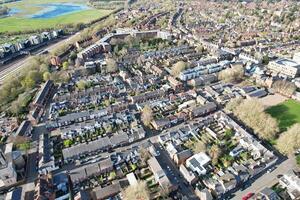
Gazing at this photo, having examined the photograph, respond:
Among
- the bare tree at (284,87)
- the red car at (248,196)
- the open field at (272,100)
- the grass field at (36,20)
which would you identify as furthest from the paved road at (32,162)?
the grass field at (36,20)

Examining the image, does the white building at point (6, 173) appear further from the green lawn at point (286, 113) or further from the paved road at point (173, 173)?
the green lawn at point (286, 113)

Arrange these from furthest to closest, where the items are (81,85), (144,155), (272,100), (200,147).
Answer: (81,85) < (272,100) < (200,147) < (144,155)

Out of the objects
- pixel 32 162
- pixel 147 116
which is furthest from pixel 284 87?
pixel 32 162

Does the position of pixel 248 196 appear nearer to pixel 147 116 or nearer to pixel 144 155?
pixel 144 155

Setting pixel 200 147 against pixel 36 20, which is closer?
pixel 200 147

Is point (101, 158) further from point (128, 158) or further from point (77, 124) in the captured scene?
point (77, 124)

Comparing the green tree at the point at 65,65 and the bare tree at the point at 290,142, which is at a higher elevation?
the green tree at the point at 65,65
